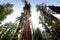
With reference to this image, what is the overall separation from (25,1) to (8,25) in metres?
5.09

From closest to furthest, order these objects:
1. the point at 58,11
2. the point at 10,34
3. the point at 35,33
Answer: the point at 58,11, the point at 10,34, the point at 35,33

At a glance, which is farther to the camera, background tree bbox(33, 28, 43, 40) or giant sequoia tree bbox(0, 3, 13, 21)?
background tree bbox(33, 28, 43, 40)

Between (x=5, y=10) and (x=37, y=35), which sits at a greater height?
(x=5, y=10)

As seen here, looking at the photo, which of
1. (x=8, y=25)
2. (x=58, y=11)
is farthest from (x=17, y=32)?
(x=58, y=11)

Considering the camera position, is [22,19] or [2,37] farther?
[22,19]

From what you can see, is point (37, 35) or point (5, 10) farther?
point (37, 35)

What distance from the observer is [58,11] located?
18203 mm

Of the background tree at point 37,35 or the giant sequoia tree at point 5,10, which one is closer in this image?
the giant sequoia tree at point 5,10

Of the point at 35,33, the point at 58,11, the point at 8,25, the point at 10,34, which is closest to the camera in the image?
the point at 58,11

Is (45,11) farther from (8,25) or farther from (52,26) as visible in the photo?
(8,25)

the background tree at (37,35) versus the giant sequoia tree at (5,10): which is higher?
the giant sequoia tree at (5,10)

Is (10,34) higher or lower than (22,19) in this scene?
lower

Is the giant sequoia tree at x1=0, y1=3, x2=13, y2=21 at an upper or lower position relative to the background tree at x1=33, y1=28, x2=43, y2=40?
upper

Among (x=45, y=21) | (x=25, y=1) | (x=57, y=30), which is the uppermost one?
(x=25, y=1)
